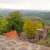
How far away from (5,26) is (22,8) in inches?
7.1

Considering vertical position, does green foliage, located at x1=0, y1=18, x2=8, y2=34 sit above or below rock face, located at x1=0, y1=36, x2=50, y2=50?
above

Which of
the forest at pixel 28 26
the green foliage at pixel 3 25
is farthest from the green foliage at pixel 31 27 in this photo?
the green foliage at pixel 3 25

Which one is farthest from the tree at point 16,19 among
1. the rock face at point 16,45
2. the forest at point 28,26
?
the rock face at point 16,45

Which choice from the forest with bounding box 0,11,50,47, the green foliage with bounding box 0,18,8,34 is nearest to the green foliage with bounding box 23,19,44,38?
the forest with bounding box 0,11,50,47

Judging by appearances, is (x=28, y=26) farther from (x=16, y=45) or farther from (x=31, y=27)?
(x=16, y=45)

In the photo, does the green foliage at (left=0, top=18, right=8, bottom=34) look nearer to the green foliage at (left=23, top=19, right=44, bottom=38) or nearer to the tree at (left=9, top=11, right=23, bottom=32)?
the tree at (left=9, top=11, right=23, bottom=32)

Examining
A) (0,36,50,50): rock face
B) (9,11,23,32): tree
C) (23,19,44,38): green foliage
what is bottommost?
(0,36,50,50): rock face

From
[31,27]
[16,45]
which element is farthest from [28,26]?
[16,45]

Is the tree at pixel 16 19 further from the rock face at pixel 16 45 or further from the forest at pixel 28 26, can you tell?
the rock face at pixel 16 45

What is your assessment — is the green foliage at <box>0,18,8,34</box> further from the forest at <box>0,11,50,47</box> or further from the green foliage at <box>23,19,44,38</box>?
the green foliage at <box>23,19,44,38</box>

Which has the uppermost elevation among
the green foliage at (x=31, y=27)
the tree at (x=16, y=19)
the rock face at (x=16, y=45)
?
the tree at (x=16, y=19)

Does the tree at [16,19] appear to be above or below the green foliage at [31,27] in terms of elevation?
above

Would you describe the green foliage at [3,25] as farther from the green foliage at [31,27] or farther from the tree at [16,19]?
the green foliage at [31,27]

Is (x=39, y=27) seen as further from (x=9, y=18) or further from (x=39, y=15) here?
(x=9, y=18)
